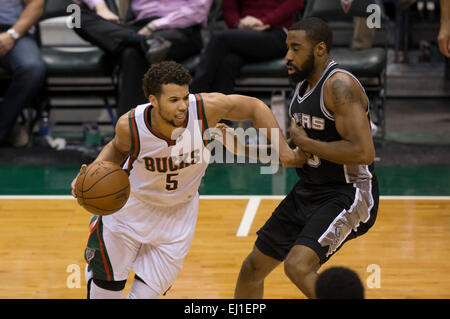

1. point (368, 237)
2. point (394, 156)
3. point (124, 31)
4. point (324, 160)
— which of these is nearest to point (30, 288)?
point (324, 160)

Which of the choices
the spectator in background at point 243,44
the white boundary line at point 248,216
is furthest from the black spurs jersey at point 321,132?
the spectator in background at point 243,44

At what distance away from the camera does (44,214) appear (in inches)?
243

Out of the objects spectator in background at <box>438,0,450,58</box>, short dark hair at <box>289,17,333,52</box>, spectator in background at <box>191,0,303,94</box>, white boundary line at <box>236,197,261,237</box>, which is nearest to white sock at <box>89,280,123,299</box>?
short dark hair at <box>289,17,333,52</box>

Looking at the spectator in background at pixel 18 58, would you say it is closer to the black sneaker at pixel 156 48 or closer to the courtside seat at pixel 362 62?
the black sneaker at pixel 156 48

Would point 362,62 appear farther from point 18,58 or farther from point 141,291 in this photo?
point 141,291

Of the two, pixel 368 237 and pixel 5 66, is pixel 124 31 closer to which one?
pixel 5 66

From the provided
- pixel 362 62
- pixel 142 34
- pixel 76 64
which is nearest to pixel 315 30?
pixel 142 34

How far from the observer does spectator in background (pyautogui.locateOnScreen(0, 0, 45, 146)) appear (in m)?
7.54

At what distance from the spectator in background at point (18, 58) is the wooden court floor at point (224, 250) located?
50.5 inches

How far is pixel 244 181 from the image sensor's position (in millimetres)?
7117

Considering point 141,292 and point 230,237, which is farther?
point 230,237

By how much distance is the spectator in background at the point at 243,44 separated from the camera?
23.9 ft

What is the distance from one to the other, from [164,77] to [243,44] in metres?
3.76

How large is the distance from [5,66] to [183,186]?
14.1 ft
